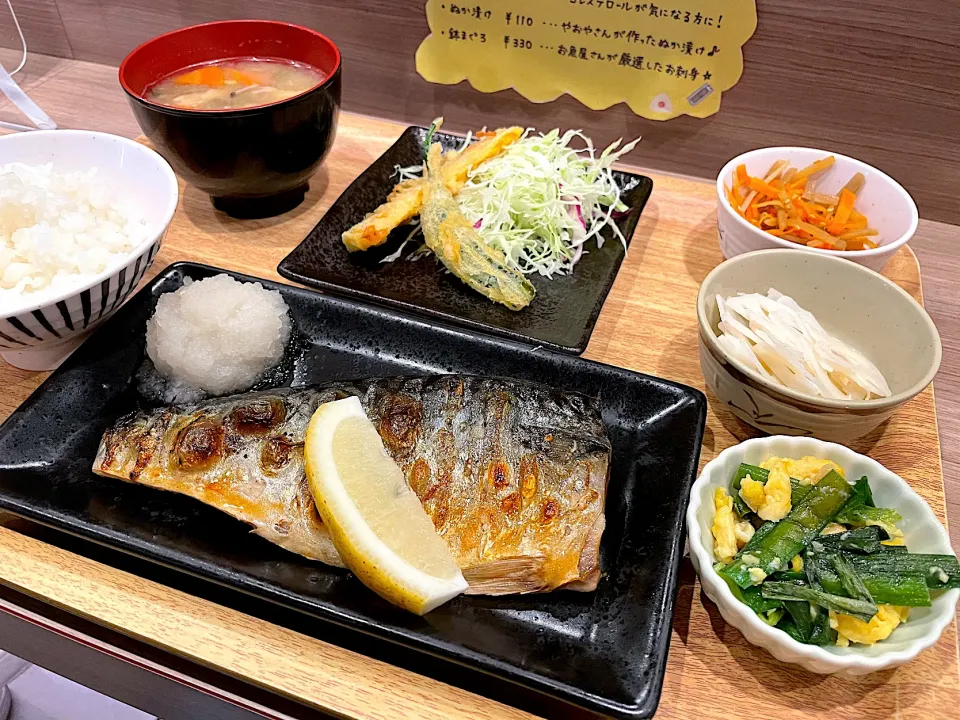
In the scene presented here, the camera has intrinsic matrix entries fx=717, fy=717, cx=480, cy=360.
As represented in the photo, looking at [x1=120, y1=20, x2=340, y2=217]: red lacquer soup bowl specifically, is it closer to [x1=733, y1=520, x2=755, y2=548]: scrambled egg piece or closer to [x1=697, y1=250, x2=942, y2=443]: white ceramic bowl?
[x1=697, y1=250, x2=942, y2=443]: white ceramic bowl

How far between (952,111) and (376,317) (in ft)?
4.38

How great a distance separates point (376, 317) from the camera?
4.56 ft

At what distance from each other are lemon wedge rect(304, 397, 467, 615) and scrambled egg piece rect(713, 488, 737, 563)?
0.35m

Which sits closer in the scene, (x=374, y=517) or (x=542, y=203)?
(x=374, y=517)

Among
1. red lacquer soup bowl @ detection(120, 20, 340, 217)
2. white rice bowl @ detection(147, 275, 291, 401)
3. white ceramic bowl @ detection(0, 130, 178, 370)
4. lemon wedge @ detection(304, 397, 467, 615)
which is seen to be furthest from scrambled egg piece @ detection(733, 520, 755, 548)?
red lacquer soup bowl @ detection(120, 20, 340, 217)

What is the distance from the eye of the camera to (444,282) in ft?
5.10

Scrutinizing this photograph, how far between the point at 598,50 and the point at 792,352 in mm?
958

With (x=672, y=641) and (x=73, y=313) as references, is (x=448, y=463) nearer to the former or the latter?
(x=672, y=641)

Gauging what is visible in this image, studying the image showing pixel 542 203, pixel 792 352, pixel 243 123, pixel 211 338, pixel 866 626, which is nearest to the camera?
pixel 866 626

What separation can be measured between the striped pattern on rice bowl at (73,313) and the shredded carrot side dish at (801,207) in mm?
1164

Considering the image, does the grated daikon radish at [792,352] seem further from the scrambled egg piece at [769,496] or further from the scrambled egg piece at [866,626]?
the scrambled egg piece at [866,626]

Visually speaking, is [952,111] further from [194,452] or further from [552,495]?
[194,452]

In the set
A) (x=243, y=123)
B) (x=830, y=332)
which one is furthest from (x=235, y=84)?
(x=830, y=332)

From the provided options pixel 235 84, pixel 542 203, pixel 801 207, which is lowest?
pixel 542 203
